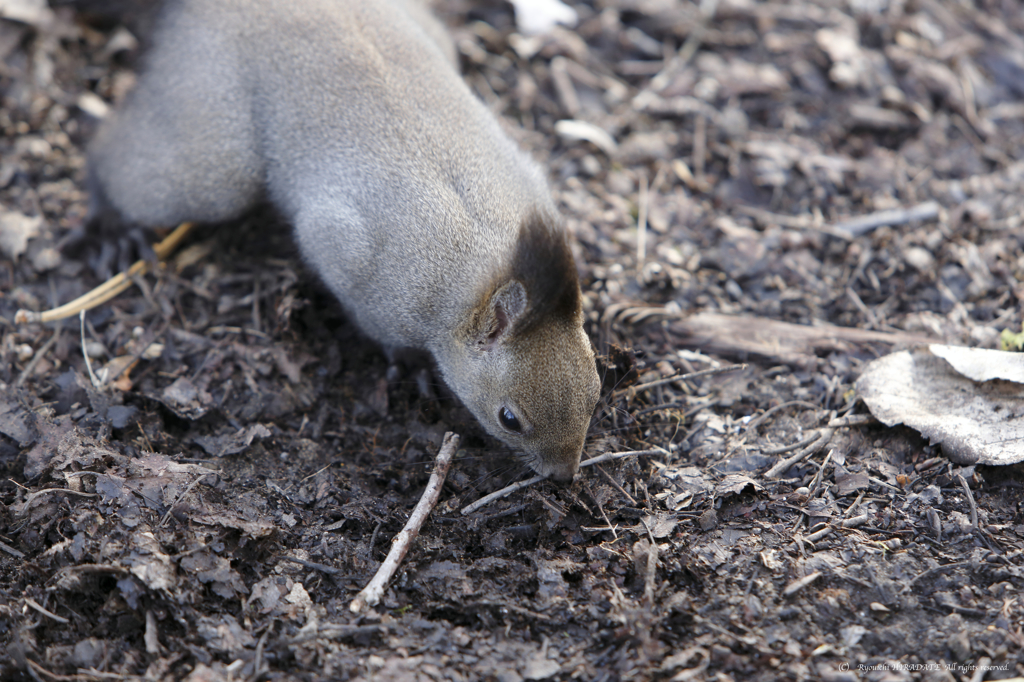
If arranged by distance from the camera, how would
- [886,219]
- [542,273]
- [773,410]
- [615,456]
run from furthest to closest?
1. [886,219]
2. [773,410]
3. [615,456]
4. [542,273]

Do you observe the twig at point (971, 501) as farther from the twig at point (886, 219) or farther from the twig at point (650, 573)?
the twig at point (886, 219)

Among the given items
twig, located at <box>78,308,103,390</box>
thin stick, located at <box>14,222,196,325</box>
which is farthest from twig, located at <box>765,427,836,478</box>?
thin stick, located at <box>14,222,196,325</box>

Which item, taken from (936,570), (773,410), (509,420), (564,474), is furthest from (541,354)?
(936,570)


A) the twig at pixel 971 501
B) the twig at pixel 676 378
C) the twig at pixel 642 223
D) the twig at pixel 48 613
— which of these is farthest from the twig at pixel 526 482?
the twig at pixel 48 613

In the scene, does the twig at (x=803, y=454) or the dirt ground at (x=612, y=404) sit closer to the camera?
the dirt ground at (x=612, y=404)

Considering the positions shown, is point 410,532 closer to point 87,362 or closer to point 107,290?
point 87,362

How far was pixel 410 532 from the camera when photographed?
151 inches

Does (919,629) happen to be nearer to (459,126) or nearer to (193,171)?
(459,126)

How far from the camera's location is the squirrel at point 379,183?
4.28m

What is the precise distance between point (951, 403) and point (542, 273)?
8.33ft

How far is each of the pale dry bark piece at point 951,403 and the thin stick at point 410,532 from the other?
2.57m

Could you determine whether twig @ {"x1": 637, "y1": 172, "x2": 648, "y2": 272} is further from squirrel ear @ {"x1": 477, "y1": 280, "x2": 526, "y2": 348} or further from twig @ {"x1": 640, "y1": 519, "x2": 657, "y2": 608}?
twig @ {"x1": 640, "y1": 519, "x2": 657, "y2": 608}

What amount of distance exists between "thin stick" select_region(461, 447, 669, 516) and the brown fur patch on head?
2.88 ft

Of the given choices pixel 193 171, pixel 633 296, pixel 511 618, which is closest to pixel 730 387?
pixel 633 296
